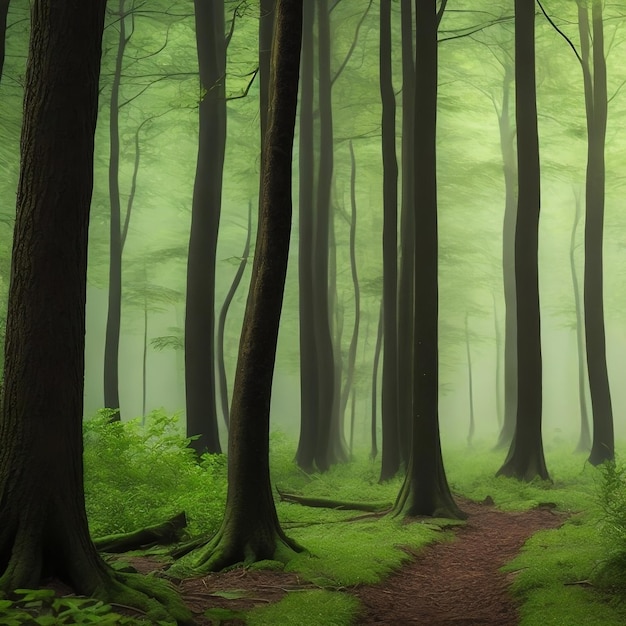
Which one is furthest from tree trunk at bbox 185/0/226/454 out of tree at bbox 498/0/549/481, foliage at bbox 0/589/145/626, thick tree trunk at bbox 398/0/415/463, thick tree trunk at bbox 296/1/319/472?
foliage at bbox 0/589/145/626

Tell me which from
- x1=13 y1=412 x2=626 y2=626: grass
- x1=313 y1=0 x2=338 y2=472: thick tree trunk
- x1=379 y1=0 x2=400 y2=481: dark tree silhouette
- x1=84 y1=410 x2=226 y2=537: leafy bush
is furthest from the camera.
Result: x1=313 y1=0 x2=338 y2=472: thick tree trunk

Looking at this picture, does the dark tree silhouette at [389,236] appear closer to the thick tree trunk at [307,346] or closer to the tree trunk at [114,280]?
the thick tree trunk at [307,346]

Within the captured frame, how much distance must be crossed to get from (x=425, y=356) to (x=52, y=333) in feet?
24.6

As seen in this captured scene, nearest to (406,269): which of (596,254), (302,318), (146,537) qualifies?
(302,318)

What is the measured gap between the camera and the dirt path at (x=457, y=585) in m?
6.59

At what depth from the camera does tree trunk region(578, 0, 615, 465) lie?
18641mm

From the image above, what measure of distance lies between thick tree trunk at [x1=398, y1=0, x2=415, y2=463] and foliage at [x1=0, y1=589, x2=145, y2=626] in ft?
33.8

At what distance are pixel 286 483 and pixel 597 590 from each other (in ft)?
34.0

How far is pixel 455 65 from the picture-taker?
25969 millimetres

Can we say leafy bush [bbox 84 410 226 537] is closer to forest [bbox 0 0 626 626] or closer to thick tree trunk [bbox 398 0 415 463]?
forest [bbox 0 0 626 626]

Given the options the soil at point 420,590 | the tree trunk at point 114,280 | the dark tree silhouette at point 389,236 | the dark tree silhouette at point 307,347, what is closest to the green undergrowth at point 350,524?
the soil at point 420,590

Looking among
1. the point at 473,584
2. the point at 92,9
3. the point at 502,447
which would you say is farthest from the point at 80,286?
the point at 502,447

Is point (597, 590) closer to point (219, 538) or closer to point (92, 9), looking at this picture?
point (219, 538)

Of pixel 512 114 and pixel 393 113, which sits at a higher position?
pixel 512 114
